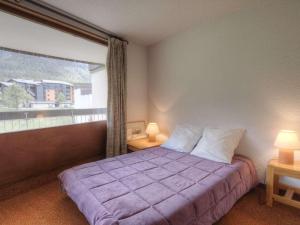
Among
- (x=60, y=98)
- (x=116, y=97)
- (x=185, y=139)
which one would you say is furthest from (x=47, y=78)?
(x=185, y=139)

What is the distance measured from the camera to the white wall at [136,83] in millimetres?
3407

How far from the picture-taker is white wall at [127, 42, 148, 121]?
134 inches

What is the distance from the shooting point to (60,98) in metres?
2.74

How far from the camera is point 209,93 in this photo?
8.89 ft

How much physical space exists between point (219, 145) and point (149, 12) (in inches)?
77.7

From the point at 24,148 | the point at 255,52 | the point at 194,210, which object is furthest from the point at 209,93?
the point at 24,148

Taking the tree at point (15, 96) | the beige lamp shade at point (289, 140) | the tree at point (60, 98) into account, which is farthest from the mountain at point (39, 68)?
the beige lamp shade at point (289, 140)

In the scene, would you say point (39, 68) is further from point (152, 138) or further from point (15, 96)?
point (152, 138)

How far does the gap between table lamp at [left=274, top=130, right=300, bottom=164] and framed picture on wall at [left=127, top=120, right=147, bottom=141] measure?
7.50ft

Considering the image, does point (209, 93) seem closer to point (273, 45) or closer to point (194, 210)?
point (273, 45)

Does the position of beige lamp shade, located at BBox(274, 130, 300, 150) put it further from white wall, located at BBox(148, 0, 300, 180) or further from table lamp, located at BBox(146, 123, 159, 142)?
table lamp, located at BBox(146, 123, 159, 142)

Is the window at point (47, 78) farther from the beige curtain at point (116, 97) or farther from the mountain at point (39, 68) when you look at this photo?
the beige curtain at point (116, 97)

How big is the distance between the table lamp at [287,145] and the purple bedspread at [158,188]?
0.40 m

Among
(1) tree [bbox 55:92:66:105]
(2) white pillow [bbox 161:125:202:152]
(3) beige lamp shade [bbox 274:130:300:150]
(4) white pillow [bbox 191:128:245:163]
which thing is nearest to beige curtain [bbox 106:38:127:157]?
(1) tree [bbox 55:92:66:105]
